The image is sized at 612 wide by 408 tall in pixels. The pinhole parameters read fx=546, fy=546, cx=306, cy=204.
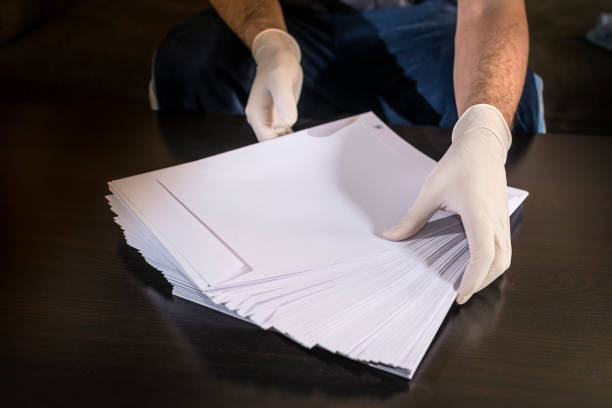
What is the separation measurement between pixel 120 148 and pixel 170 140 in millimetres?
88

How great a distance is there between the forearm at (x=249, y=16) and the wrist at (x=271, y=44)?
1.9 inches

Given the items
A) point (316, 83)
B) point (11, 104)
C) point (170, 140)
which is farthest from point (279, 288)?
point (316, 83)

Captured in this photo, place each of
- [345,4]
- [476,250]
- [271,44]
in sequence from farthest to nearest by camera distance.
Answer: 1. [345,4]
2. [271,44]
3. [476,250]

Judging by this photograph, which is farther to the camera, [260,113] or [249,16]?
[249,16]

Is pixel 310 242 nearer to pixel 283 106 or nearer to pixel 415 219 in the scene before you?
pixel 415 219

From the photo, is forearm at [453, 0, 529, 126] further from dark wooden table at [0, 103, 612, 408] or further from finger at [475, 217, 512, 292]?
finger at [475, 217, 512, 292]

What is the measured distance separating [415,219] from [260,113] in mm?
449

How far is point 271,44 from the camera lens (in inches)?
45.7

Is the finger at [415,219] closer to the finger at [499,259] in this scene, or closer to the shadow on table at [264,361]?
the finger at [499,259]

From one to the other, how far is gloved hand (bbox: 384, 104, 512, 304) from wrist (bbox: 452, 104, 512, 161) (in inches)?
0.8

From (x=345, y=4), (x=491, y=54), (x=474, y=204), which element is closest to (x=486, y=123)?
(x=474, y=204)

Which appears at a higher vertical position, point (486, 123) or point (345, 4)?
point (486, 123)

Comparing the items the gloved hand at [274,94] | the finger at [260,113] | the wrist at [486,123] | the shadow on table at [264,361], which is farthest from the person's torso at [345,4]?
the shadow on table at [264,361]

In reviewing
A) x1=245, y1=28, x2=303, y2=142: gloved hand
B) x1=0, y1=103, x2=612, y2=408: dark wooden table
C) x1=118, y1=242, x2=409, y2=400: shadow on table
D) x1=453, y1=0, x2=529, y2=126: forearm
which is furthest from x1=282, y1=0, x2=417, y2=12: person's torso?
x1=118, y1=242, x2=409, y2=400: shadow on table
